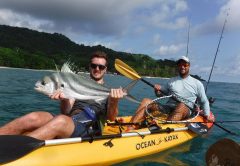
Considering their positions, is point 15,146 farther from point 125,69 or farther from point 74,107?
point 125,69

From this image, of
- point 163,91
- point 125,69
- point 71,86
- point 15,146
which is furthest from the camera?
point 163,91

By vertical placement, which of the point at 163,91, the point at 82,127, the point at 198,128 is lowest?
the point at 198,128

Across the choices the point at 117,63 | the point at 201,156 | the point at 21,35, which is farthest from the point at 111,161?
the point at 21,35

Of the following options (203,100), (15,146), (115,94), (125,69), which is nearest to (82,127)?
(115,94)

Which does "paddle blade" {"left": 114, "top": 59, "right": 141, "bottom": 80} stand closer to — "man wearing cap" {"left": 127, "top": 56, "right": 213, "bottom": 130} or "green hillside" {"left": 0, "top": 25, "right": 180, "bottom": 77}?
"man wearing cap" {"left": 127, "top": 56, "right": 213, "bottom": 130}

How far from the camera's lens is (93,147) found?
6.79 meters

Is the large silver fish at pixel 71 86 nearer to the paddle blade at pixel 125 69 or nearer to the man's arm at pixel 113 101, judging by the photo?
the man's arm at pixel 113 101

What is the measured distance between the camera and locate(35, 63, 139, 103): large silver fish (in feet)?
18.3

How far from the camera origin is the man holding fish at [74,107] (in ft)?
18.7

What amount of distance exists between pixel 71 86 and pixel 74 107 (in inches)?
38.5

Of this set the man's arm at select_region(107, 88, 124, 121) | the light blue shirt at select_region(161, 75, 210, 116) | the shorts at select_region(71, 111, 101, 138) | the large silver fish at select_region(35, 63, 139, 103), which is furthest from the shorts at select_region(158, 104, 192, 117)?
the large silver fish at select_region(35, 63, 139, 103)

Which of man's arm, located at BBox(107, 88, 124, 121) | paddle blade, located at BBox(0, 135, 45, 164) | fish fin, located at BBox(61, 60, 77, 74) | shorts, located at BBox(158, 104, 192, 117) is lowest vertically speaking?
paddle blade, located at BBox(0, 135, 45, 164)

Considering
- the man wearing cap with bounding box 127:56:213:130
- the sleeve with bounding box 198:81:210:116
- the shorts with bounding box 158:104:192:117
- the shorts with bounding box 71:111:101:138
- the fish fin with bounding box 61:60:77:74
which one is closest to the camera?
the fish fin with bounding box 61:60:77:74

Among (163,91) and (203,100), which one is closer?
(203,100)
